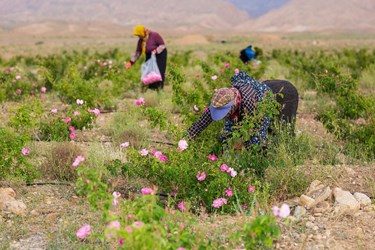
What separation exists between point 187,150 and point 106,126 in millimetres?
3627

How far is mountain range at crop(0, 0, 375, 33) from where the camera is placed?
128125 millimetres

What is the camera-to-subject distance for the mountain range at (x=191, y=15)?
128 metres

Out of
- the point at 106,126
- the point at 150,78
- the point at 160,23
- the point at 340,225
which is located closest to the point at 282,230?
the point at 340,225

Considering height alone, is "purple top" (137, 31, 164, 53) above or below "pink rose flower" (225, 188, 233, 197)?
above

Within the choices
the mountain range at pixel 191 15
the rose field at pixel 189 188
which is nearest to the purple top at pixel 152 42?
the rose field at pixel 189 188

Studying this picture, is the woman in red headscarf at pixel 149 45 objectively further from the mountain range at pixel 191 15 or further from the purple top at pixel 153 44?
the mountain range at pixel 191 15

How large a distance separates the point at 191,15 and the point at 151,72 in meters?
150

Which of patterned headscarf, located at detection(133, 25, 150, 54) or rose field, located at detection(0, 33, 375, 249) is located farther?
patterned headscarf, located at detection(133, 25, 150, 54)

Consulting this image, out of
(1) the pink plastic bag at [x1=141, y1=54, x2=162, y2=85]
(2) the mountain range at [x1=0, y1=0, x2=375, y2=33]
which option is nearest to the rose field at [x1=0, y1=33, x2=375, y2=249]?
(1) the pink plastic bag at [x1=141, y1=54, x2=162, y2=85]

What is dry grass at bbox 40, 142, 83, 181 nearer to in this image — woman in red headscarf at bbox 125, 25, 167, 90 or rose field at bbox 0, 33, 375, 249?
rose field at bbox 0, 33, 375, 249

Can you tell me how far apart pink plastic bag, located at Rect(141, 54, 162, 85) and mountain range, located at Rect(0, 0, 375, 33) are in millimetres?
102802

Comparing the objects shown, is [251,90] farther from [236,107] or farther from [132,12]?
[132,12]

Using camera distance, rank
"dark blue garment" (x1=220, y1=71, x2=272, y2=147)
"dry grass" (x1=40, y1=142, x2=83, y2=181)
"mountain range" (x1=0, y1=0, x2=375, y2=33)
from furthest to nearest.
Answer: "mountain range" (x1=0, y1=0, x2=375, y2=33) < "dry grass" (x1=40, y1=142, x2=83, y2=181) < "dark blue garment" (x1=220, y1=71, x2=272, y2=147)

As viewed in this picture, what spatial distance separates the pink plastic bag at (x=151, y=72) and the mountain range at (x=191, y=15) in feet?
337
